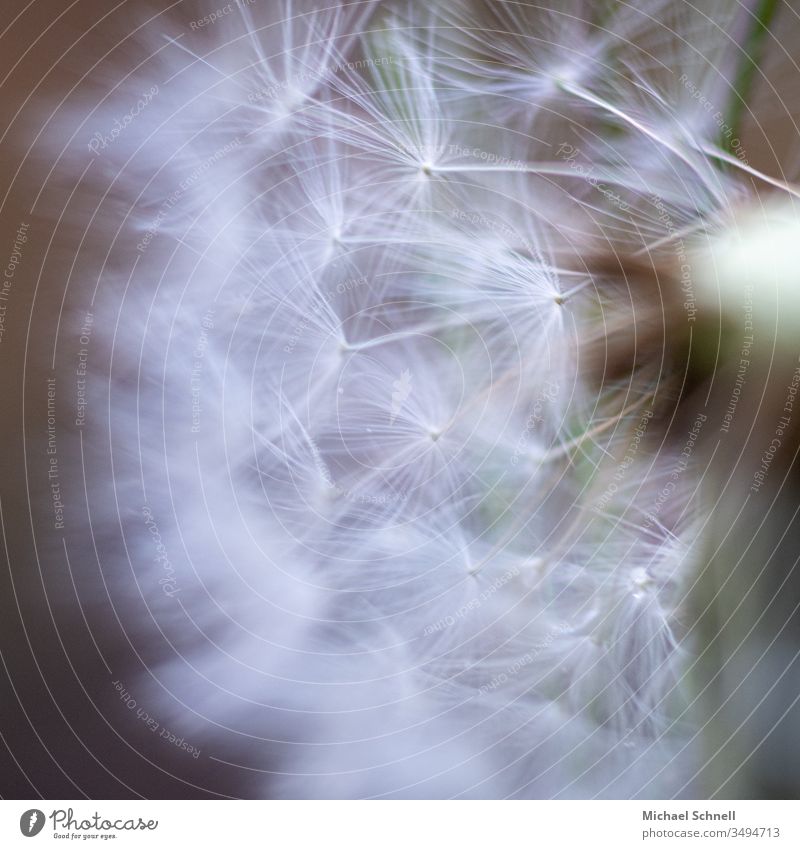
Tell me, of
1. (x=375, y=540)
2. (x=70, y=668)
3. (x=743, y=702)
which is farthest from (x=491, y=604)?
(x=70, y=668)

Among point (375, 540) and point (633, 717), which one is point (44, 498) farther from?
point (633, 717)
